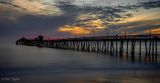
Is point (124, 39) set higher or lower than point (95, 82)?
higher

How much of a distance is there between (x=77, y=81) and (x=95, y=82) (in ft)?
3.26

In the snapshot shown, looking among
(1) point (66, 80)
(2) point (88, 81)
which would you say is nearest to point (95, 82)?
(2) point (88, 81)

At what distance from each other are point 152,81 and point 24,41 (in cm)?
11158

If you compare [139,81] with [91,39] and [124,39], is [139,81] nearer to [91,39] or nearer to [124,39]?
[124,39]

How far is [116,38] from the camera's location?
1400 inches

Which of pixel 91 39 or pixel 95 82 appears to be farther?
pixel 91 39

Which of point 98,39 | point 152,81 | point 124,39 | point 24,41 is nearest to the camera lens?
point 152,81

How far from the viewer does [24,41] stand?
122 metres

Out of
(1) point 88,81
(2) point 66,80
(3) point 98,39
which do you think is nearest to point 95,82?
(1) point 88,81

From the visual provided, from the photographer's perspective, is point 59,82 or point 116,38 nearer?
point 59,82

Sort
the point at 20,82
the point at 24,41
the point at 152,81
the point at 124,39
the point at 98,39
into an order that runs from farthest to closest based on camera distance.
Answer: the point at 24,41
the point at 98,39
the point at 124,39
the point at 152,81
the point at 20,82

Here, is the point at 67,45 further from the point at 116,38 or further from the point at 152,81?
the point at 152,81

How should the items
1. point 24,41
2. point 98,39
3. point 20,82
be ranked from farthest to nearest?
point 24,41, point 98,39, point 20,82

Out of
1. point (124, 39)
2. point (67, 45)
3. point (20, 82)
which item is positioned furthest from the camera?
point (67, 45)
